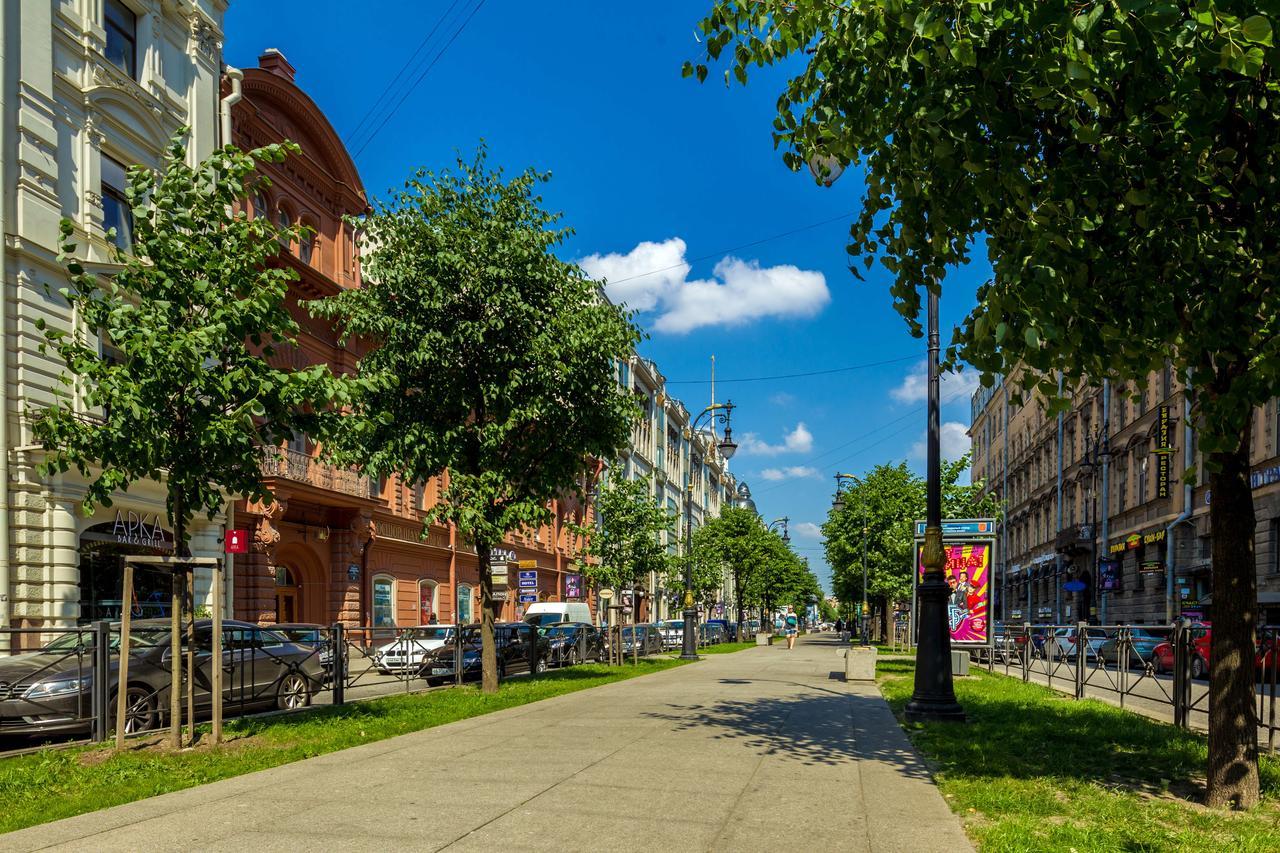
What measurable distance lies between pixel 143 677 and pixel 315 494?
53.0 feet

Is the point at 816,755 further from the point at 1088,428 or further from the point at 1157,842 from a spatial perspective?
the point at 1088,428

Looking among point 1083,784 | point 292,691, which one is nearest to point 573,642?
point 292,691

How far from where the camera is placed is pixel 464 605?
40.9 m

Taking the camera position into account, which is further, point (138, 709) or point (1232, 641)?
point (138, 709)

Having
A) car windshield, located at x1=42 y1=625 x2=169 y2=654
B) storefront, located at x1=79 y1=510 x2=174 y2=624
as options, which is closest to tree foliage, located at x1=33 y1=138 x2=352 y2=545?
car windshield, located at x1=42 y1=625 x2=169 y2=654

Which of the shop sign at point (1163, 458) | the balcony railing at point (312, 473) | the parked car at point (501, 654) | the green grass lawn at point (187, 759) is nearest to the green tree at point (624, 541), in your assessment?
the balcony railing at point (312, 473)

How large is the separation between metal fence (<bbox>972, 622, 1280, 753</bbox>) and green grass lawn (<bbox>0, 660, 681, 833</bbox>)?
837cm

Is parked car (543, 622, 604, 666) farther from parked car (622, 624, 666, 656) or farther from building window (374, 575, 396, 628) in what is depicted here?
building window (374, 575, 396, 628)

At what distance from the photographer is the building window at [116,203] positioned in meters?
21.6

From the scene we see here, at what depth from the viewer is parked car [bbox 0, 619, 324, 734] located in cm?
1100

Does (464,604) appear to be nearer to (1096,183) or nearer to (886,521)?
(886,521)

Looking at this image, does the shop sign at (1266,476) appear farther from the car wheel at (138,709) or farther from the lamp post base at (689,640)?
the car wheel at (138,709)

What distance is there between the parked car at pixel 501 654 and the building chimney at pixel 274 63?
17.1 metres

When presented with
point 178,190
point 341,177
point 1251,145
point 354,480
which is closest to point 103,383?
point 178,190
